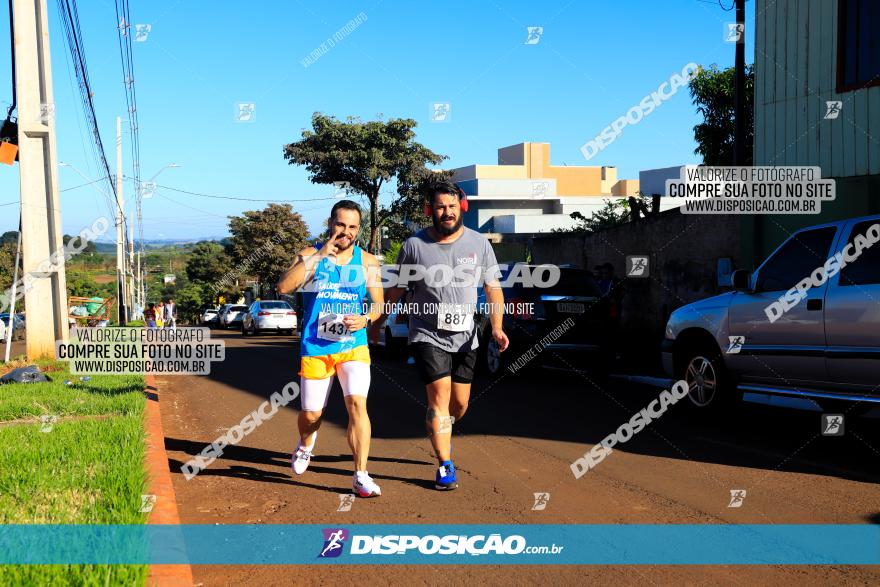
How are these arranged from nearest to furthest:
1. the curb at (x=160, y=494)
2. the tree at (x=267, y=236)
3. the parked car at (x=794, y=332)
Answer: the curb at (x=160, y=494)
the parked car at (x=794, y=332)
the tree at (x=267, y=236)

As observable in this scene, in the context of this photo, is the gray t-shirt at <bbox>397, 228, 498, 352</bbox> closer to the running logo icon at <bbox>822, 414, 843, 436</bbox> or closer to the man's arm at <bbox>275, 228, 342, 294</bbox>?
the man's arm at <bbox>275, 228, 342, 294</bbox>

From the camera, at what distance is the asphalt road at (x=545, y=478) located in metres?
4.33

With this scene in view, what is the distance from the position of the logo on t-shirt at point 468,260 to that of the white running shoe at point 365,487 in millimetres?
1547

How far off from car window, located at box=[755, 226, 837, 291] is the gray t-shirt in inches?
135

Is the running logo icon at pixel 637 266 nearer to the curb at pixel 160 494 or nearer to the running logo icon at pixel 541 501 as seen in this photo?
the curb at pixel 160 494

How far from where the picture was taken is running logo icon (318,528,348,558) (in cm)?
463

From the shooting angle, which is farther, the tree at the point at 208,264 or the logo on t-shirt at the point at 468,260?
the tree at the point at 208,264

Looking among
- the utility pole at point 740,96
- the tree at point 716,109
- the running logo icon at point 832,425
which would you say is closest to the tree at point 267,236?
the tree at point 716,109

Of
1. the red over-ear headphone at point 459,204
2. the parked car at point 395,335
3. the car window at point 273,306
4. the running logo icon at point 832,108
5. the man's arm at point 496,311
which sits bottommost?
A: the car window at point 273,306

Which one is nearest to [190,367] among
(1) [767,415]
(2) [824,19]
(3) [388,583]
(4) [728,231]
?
(4) [728,231]

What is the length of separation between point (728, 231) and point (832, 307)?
8.22 m

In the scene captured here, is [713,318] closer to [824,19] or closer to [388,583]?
[388,583]

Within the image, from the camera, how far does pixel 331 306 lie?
582 centimetres

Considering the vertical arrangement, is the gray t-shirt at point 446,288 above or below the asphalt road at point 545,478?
above
